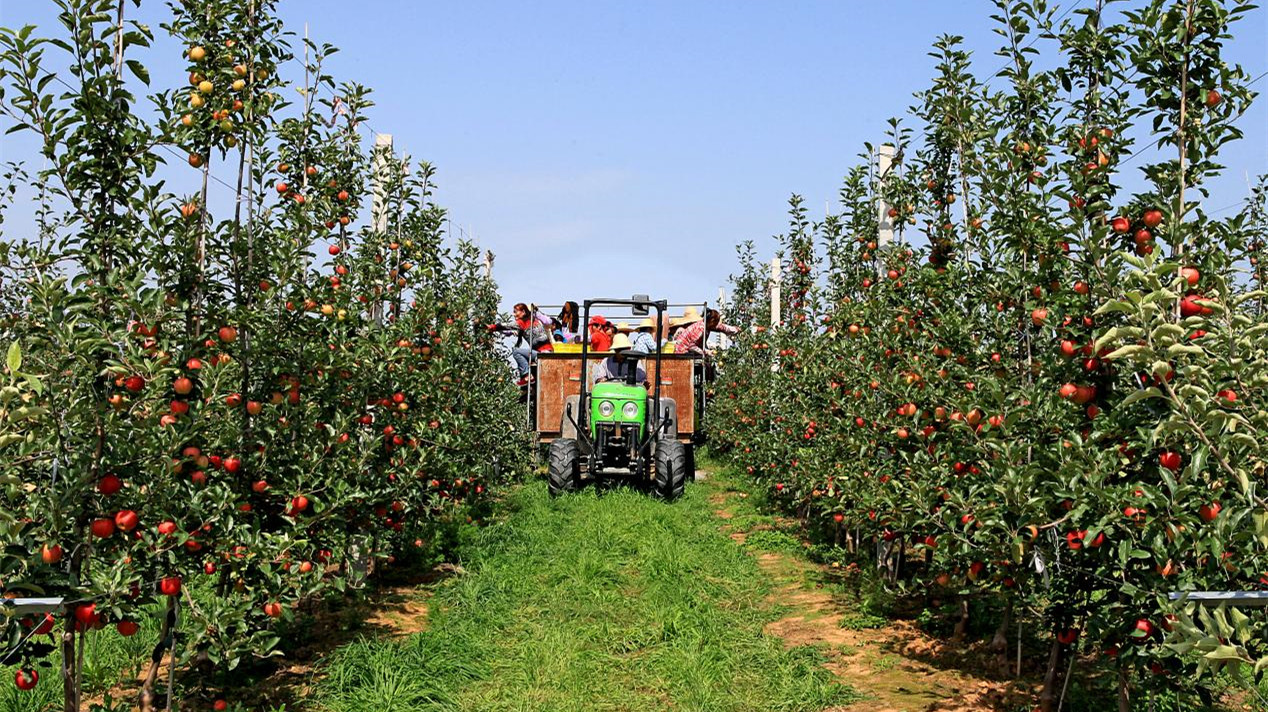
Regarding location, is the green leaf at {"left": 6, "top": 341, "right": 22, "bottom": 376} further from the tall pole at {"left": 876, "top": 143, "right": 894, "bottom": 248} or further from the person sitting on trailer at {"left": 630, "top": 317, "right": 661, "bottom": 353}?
the person sitting on trailer at {"left": 630, "top": 317, "right": 661, "bottom": 353}

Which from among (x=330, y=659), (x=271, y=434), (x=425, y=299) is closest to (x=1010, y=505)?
(x=271, y=434)

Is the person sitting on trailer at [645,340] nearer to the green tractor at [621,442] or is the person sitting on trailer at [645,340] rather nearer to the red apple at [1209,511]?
the green tractor at [621,442]

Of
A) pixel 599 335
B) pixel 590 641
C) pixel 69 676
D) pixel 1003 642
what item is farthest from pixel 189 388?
pixel 599 335

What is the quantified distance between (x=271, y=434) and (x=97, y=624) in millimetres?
1354

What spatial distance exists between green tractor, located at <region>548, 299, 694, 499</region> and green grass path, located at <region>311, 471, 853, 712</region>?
7.63ft

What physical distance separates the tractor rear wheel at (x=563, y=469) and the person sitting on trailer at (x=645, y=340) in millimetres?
2364

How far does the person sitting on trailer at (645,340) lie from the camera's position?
14988mm

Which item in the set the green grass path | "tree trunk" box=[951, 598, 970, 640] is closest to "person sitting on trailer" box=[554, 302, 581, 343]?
the green grass path

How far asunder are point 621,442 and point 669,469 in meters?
0.73

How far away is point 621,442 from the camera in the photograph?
12.1 metres

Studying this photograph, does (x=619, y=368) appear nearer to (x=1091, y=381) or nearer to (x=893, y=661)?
(x=893, y=661)

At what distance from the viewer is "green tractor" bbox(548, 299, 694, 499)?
1189cm

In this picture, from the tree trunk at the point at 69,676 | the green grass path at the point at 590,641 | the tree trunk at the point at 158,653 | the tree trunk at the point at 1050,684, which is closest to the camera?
the tree trunk at the point at 69,676

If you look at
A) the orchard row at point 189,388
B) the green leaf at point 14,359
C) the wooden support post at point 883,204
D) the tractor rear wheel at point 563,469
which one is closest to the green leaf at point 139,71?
the orchard row at point 189,388
